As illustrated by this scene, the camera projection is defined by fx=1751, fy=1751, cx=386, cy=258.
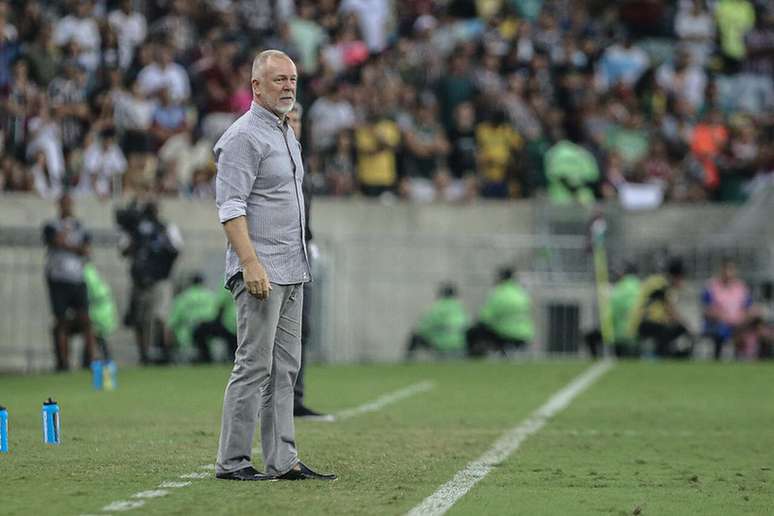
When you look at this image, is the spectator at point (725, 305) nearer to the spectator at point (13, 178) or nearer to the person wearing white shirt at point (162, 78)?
the person wearing white shirt at point (162, 78)

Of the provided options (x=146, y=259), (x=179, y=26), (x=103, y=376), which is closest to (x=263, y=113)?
(x=103, y=376)

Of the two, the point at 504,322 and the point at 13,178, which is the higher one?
the point at 13,178

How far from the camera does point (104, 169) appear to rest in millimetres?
23328

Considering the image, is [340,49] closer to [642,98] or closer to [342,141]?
[342,141]

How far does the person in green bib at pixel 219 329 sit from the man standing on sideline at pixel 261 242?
13.7 meters

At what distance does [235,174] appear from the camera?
811 centimetres

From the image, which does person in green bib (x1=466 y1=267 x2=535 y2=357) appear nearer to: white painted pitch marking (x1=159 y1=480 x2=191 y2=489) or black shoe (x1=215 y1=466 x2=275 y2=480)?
black shoe (x1=215 y1=466 x2=275 y2=480)

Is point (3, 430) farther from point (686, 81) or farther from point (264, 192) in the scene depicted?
point (686, 81)

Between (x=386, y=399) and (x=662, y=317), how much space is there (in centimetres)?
875

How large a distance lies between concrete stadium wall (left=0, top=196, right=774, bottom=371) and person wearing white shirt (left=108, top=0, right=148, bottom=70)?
2825mm

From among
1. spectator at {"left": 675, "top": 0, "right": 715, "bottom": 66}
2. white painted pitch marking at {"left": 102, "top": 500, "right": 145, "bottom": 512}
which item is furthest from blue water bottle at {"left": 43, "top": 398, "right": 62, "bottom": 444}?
spectator at {"left": 675, "top": 0, "right": 715, "bottom": 66}

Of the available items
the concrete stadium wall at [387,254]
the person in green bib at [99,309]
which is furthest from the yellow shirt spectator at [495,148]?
the person in green bib at [99,309]

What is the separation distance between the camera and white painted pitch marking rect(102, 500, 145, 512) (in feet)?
23.4

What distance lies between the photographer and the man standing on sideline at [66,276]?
20188 mm
